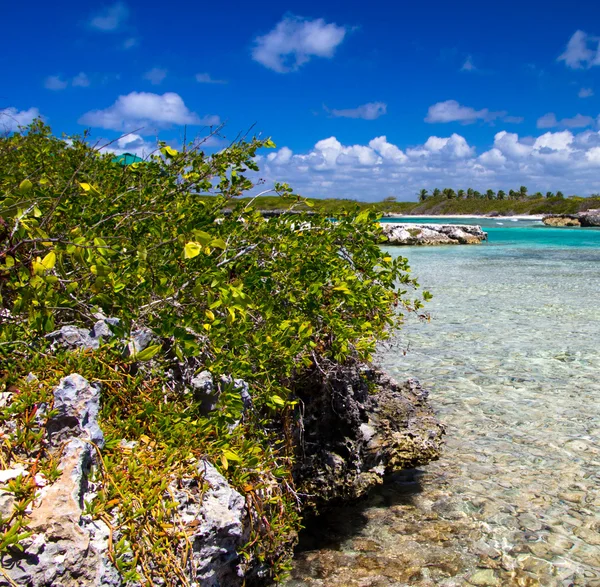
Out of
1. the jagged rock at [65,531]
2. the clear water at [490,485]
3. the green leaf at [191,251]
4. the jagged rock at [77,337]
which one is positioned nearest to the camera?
the jagged rock at [65,531]

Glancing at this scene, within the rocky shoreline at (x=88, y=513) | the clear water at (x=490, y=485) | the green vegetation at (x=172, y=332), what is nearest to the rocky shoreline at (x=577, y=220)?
the clear water at (x=490, y=485)

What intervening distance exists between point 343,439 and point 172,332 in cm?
242

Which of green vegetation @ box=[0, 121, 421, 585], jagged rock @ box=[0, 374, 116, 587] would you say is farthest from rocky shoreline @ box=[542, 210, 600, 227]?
jagged rock @ box=[0, 374, 116, 587]

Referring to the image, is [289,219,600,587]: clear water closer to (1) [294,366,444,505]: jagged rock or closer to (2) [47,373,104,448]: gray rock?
(1) [294,366,444,505]: jagged rock

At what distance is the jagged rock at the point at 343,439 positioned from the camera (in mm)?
4562

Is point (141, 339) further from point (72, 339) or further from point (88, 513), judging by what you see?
point (88, 513)

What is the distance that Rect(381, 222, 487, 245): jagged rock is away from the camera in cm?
4588

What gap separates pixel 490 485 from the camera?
5.41 metres

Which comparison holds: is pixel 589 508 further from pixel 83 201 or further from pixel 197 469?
pixel 83 201

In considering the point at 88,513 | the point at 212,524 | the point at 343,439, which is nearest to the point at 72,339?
the point at 88,513

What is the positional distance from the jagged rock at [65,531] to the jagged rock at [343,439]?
2.12 m

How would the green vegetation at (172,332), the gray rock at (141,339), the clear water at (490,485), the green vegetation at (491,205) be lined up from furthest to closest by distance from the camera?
the green vegetation at (491,205)
the clear water at (490,485)
the gray rock at (141,339)
the green vegetation at (172,332)

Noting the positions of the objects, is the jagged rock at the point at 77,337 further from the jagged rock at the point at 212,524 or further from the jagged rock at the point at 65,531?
the jagged rock at the point at 212,524

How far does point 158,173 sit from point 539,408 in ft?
20.3
